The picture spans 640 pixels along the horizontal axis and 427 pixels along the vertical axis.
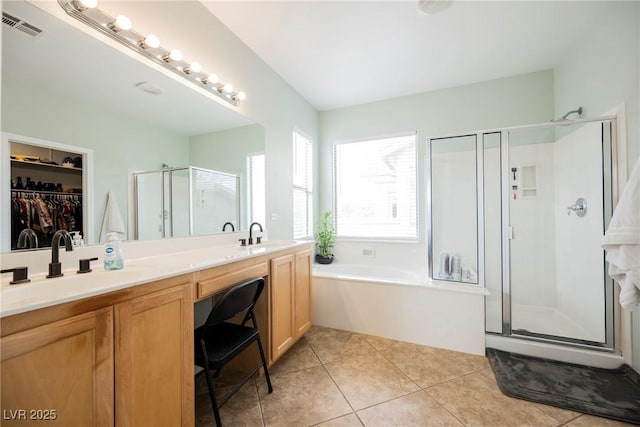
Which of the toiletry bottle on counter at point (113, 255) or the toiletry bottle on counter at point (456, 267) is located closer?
the toiletry bottle on counter at point (113, 255)

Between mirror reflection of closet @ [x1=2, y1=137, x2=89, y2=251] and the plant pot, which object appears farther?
the plant pot

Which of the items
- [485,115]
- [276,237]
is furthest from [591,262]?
[276,237]

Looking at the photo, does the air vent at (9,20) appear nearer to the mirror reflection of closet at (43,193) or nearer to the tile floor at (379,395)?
the mirror reflection of closet at (43,193)

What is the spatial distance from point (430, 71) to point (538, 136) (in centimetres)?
123

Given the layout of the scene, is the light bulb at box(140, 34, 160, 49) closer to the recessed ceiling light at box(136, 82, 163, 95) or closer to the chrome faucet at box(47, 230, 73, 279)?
the recessed ceiling light at box(136, 82, 163, 95)

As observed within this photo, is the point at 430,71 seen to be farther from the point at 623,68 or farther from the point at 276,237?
the point at 276,237

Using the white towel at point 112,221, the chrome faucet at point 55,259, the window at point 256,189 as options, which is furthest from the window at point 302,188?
the chrome faucet at point 55,259

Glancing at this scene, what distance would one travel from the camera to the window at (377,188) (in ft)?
10.5

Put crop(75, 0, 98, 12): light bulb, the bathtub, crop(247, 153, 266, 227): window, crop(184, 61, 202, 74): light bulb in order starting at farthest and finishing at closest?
crop(247, 153, 266, 227): window → the bathtub → crop(184, 61, 202, 74): light bulb → crop(75, 0, 98, 12): light bulb

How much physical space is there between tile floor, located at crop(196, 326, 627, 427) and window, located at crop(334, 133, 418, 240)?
1569 millimetres

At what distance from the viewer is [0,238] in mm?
951

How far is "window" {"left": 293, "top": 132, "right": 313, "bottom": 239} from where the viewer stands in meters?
3.08

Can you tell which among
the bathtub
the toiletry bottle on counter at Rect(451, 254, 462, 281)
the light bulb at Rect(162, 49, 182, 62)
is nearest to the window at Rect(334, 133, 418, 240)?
the toiletry bottle on counter at Rect(451, 254, 462, 281)

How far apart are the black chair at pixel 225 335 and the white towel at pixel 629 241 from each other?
2163mm
